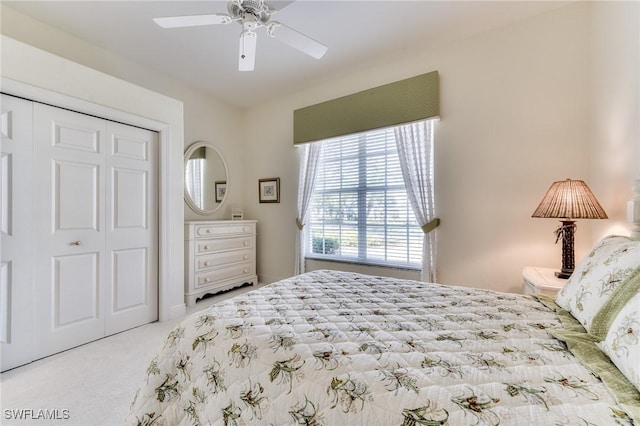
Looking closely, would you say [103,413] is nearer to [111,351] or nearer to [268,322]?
[111,351]

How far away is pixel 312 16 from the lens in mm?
2328

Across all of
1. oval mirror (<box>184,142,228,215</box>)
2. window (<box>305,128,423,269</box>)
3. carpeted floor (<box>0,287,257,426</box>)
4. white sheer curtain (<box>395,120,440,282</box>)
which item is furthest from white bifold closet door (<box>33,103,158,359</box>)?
white sheer curtain (<box>395,120,440,282</box>)

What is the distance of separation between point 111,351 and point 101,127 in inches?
74.7

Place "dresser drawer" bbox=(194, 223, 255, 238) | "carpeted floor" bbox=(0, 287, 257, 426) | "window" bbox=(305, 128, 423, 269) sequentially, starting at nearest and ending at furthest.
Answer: "carpeted floor" bbox=(0, 287, 257, 426) < "window" bbox=(305, 128, 423, 269) < "dresser drawer" bbox=(194, 223, 255, 238)

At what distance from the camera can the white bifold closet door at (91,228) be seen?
207cm

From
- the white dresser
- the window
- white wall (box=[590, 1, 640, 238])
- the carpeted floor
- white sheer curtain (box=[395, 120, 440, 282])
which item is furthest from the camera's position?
the white dresser

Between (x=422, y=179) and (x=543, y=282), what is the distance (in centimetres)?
138

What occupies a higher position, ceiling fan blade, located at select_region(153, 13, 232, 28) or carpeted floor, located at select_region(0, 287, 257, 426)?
ceiling fan blade, located at select_region(153, 13, 232, 28)

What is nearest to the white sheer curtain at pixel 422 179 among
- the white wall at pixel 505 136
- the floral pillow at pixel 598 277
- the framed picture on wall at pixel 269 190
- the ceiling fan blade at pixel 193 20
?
the white wall at pixel 505 136

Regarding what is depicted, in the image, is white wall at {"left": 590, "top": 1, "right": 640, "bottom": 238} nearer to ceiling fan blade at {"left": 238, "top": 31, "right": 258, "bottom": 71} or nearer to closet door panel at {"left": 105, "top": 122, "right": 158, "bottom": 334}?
ceiling fan blade at {"left": 238, "top": 31, "right": 258, "bottom": 71}

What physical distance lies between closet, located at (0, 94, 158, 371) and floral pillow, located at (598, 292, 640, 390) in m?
3.21

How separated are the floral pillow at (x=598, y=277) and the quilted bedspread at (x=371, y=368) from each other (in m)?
0.10

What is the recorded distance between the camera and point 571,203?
1.85 meters

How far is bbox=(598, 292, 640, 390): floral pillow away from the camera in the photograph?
2.31ft
